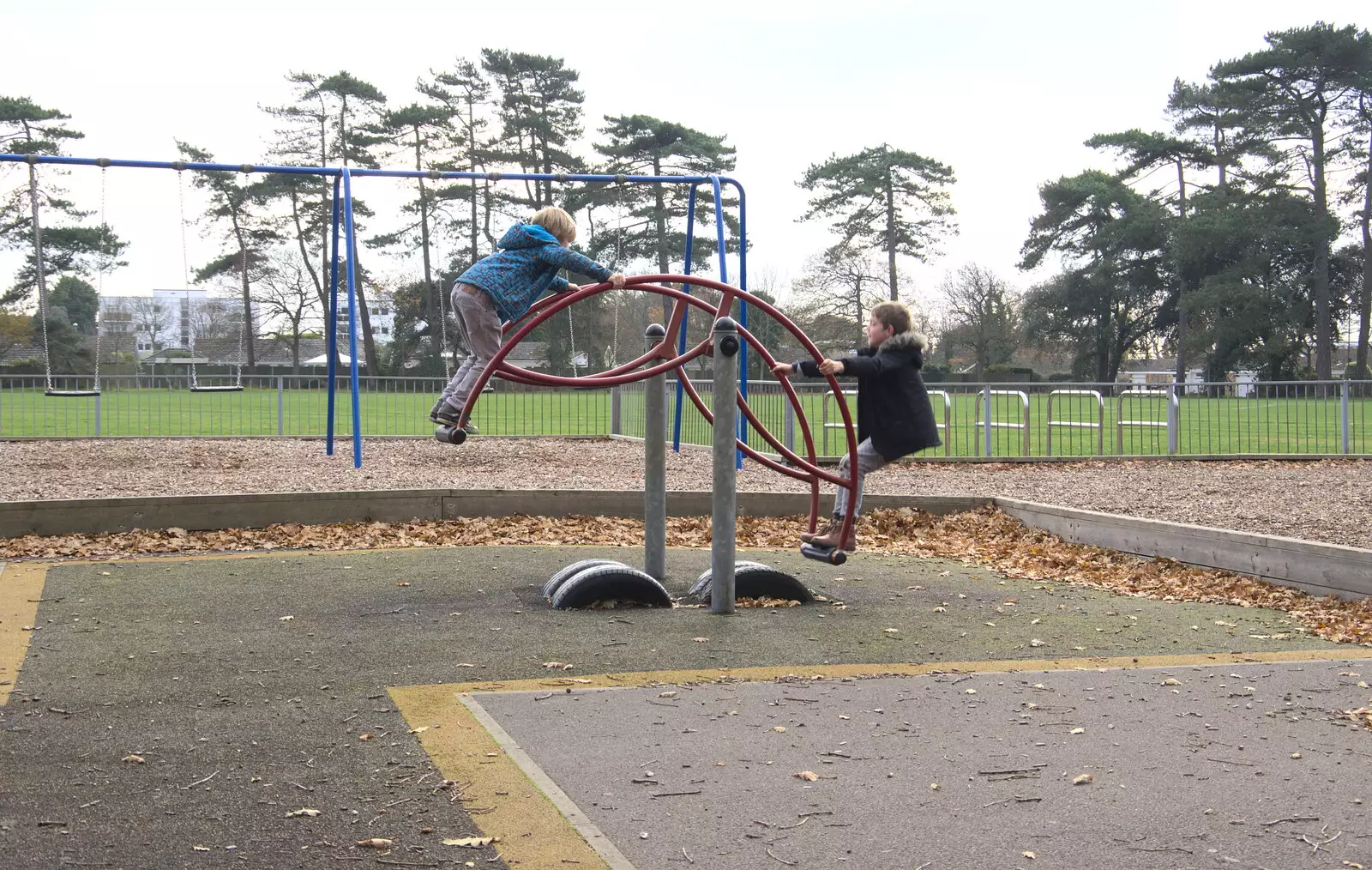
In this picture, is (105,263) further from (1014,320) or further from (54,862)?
(1014,320)

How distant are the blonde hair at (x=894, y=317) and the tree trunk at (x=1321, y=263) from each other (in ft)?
114

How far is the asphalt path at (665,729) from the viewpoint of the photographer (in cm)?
289

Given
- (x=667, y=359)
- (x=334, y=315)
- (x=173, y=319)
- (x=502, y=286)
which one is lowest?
(x=667, y=359)

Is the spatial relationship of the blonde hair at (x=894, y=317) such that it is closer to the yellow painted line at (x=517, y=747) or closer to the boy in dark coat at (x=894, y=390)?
the boy in dark coat at (x=894, y=390)

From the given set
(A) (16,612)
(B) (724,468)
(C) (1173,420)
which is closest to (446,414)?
(B) (724,468)

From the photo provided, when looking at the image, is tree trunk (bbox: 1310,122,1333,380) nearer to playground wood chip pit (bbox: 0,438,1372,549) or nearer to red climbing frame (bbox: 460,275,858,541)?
playground wood chip pit (bbox: 0,438,1372,549)

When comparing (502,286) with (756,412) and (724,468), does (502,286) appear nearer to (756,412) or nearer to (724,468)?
(724,468)

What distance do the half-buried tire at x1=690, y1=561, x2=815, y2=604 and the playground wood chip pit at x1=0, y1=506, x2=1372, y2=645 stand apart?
1476mm

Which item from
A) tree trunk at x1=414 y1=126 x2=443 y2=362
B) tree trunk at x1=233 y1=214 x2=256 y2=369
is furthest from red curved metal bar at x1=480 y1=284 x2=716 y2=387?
tree trunk at x1=414 y1=126 x2=443 y2=362

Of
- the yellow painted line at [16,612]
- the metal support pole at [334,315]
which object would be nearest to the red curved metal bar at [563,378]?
the yellow painted line at [16,612]

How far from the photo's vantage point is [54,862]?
2666mm

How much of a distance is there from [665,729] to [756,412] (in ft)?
Result: 35.8

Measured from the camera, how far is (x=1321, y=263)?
122 feet

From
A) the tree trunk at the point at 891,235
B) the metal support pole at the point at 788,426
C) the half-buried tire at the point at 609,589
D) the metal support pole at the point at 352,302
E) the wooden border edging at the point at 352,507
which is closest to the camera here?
the half-buried tire at the point at 609,589
